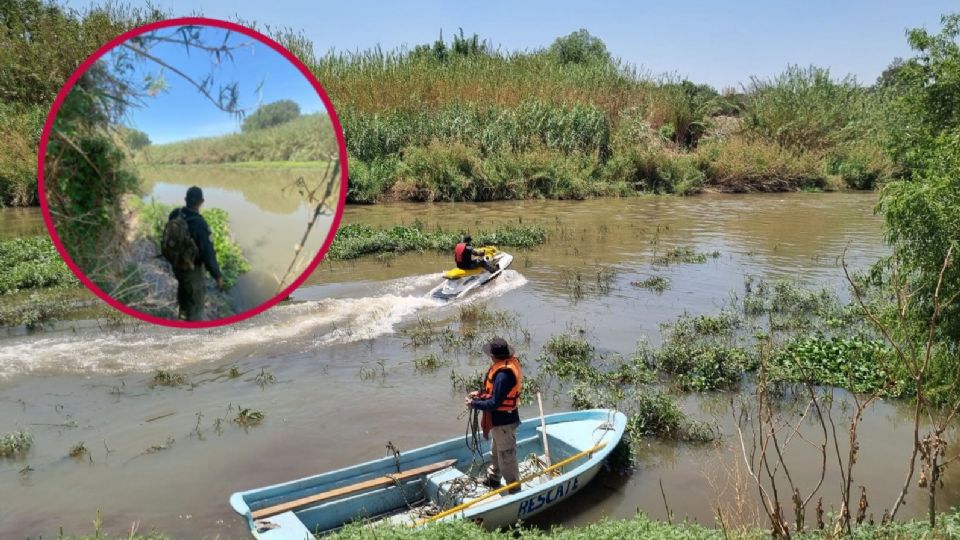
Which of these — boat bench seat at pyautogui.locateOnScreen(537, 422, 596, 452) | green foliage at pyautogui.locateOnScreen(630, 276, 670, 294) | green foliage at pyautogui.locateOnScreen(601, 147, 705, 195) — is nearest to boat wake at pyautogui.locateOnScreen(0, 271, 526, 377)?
green foliage at pyautogui.locateOnScreen(630, 276, 670, 294)

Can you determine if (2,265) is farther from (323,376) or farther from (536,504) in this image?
(536,504)

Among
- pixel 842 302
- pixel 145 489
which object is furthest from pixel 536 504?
pixel 842 302

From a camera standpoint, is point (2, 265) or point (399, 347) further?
point (2, 265)

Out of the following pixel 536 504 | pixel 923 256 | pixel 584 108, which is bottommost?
pixel 536 504

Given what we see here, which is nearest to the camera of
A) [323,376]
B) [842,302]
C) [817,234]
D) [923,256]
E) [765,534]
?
[765,534]

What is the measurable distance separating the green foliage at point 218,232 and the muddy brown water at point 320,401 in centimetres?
516

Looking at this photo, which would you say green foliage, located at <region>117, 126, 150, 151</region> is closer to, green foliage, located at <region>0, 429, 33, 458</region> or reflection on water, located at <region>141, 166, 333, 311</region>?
reflection on water, located at <region>141, 166, 333, 311</region>

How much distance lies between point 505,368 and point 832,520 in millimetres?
2966

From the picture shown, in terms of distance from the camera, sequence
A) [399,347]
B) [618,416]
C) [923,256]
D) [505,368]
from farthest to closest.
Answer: [399,347], [618,416], [923,256], [505,368]

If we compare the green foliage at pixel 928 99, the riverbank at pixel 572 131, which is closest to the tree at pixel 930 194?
the green foliage at pixel 928 99

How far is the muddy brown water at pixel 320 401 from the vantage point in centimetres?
760

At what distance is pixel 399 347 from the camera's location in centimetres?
1239

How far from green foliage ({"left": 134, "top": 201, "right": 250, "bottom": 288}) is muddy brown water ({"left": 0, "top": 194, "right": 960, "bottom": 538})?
5.16 meters

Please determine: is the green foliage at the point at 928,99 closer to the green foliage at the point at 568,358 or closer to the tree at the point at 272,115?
the green foliage at the point at 568,358
